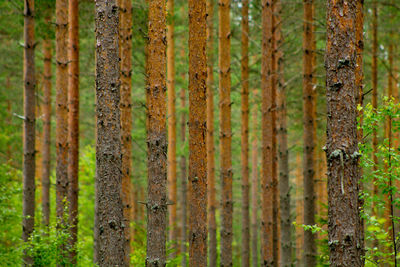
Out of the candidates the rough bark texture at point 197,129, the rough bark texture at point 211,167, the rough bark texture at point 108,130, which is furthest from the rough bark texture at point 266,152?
the rough bark texture at point 108,130

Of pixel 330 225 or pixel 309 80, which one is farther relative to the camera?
pixel 309 80

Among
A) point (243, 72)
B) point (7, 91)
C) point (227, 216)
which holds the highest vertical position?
point (7, 91)

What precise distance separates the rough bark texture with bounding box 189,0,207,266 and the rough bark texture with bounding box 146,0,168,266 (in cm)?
82

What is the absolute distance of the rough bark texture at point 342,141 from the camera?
4.79m

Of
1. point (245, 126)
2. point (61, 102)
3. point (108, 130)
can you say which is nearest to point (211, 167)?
point (245, 126)

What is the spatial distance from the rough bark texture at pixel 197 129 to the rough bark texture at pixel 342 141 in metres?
3.12

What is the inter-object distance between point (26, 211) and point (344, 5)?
26.8ft

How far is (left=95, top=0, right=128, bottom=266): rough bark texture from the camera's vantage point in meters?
6.57

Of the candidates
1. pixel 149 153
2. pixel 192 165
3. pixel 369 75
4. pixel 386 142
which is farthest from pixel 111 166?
pixel 369 75

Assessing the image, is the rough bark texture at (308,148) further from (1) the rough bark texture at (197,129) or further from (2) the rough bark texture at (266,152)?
(1) the rough bark texture at (197,129)

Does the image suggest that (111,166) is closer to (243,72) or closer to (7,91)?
(243,72)

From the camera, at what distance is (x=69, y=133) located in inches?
439

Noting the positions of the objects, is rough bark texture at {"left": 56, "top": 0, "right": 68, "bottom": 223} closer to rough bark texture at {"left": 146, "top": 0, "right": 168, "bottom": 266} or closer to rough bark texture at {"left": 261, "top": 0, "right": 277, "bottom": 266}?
rough bark texture at {"left": 146, "top": 0, "right": 168, "bottom": 266}

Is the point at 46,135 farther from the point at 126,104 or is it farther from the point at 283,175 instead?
the point at 283,175
